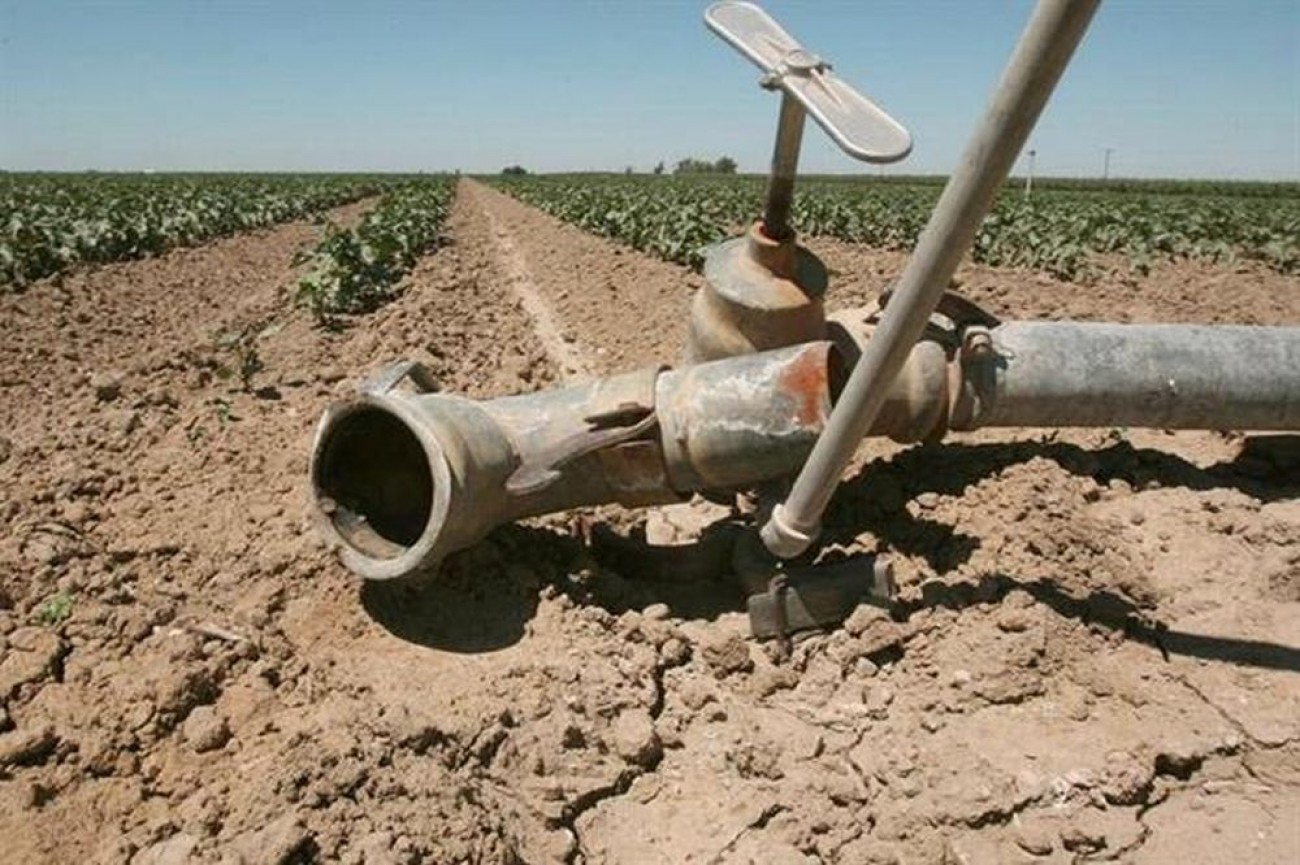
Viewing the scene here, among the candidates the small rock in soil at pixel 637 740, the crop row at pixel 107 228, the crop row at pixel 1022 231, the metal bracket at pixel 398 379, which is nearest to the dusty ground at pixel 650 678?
the small rock in soil at pixel 637 740

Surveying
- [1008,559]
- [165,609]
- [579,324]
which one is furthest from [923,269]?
[579,324]

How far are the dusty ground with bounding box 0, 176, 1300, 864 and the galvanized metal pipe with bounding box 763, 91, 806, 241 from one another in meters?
1.12

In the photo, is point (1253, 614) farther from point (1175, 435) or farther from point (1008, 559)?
point (1175, 435)

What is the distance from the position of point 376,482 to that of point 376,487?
0.8 inches

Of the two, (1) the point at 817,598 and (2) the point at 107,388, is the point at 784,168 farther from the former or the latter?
(2) the point at 107,388

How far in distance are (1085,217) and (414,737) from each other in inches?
721

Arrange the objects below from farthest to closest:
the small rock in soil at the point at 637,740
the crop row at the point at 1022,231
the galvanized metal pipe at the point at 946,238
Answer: the crop row at the point at 1022,231 → the small rock in soil at the point at 637,740 → the galvanized metal pipe at the point at 946,238

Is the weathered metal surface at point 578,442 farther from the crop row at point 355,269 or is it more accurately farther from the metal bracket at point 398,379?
the crop row at point 355,269

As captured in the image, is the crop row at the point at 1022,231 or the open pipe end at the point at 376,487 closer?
the open pipe end at the point at 376,487

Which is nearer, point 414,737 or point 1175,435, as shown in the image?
point 414,737

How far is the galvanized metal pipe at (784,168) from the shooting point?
3.12 metres

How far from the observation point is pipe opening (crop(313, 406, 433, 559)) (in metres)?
3.32

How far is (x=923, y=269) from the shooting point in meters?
2.26

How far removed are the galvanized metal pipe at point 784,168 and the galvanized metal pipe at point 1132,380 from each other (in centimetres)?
85
